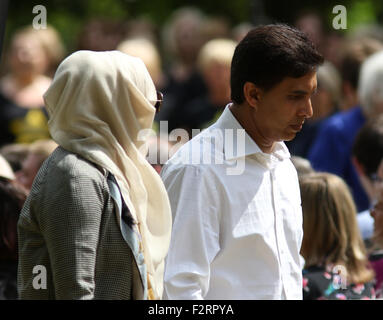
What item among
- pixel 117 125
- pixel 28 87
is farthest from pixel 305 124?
pixel 117 125

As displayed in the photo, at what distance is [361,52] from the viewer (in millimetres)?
7094

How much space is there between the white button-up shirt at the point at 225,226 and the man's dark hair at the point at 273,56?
Answer: 0.76 feet

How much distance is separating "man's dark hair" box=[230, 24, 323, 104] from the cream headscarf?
1.32ft

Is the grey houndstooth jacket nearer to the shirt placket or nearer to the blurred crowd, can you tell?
the shirt placket

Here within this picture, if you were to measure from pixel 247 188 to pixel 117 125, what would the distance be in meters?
0.55

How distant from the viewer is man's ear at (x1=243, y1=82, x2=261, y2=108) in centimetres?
328

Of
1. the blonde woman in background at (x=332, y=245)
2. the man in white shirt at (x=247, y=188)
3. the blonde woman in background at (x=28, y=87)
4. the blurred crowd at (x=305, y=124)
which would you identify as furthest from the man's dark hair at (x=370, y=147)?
the blonde woman in background at (x=28, y=87)

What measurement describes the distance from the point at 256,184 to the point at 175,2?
11.0m

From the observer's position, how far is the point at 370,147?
5305 millimetres

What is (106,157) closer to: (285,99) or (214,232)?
(214,232)

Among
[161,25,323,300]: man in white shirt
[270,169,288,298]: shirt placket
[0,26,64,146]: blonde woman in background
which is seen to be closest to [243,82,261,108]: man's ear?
[161,25,323,300]: man in white shirt

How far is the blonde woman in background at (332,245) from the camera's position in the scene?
4039 mm

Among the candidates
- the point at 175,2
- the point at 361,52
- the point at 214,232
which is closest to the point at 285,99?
the point at 214,232

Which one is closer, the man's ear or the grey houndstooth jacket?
the grey houndstooth jacket
